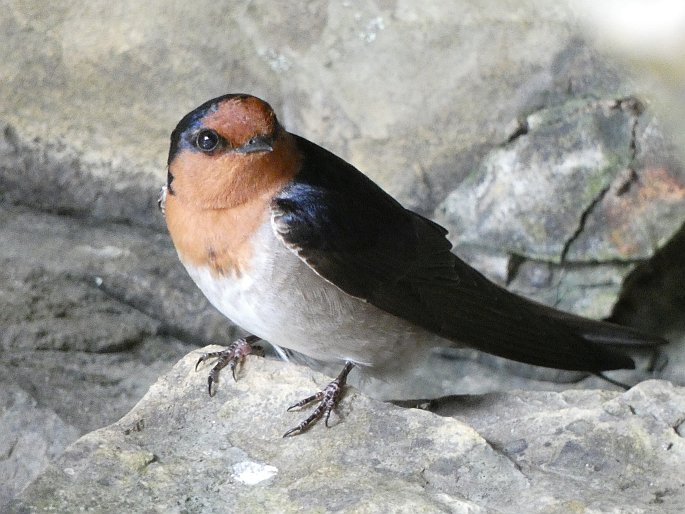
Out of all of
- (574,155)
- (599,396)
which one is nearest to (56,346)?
(599,396)

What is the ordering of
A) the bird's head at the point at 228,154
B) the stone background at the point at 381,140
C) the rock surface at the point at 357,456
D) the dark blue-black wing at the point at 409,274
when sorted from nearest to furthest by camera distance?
the rock surface at the point at 357,456, the bird's head at the point at 228,154, the dark blue-black wing at the point at 409,274, the stone background at the point at 381,140

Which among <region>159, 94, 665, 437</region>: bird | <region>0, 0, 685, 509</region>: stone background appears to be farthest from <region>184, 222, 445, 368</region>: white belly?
<region>0, 0, 685, 509</region>: stone background

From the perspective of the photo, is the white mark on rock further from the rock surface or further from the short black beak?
the short black beak

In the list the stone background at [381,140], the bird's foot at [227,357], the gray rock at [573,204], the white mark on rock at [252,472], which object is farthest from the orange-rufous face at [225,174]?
the gray rock at [573,204]

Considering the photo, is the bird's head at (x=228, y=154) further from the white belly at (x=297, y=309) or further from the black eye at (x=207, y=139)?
the white belly at (x=297, y=309)

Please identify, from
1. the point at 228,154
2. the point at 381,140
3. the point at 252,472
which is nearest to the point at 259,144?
the point at 228,154

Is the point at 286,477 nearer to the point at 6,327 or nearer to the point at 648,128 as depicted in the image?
the point at 6,327

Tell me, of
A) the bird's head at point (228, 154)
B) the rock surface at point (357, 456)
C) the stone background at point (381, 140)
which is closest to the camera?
the rock surface at point (357, 456)
